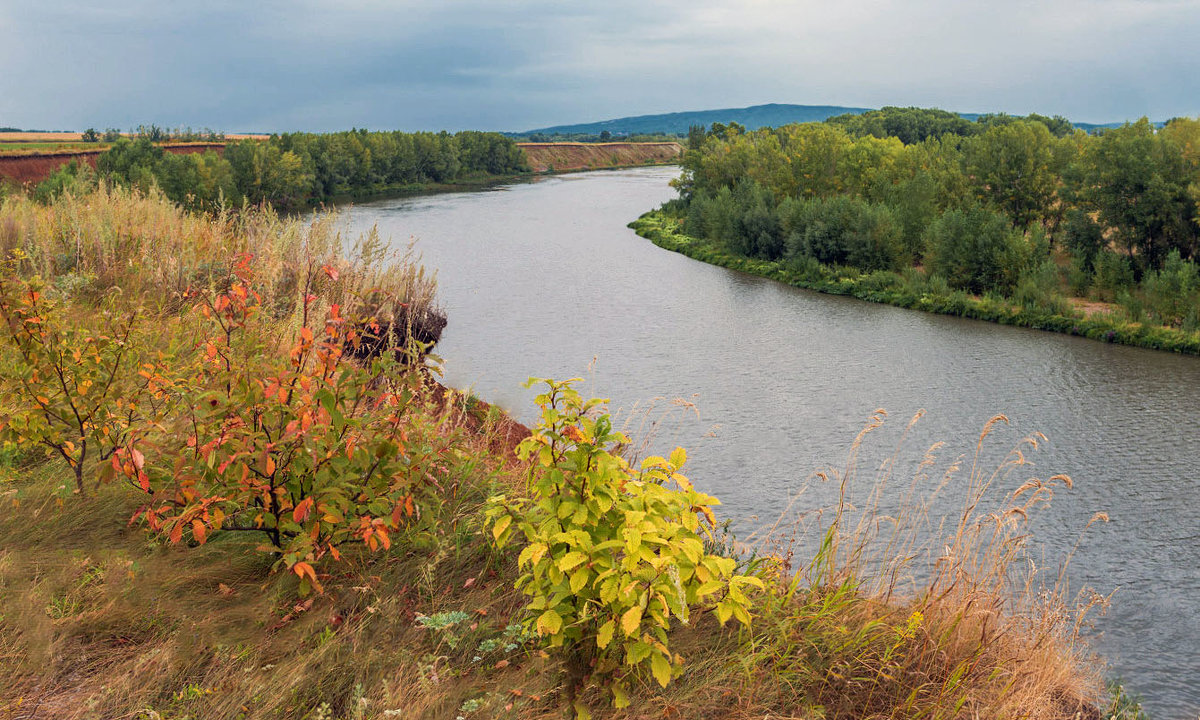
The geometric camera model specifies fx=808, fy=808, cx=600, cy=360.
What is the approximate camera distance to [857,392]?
65.7 feet

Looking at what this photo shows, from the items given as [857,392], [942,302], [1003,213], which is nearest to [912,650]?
[857,392]

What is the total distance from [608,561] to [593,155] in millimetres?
163866

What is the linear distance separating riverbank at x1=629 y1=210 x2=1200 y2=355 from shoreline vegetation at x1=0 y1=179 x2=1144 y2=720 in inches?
1072

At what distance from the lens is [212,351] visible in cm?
388

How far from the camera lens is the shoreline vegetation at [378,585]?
3430 mm

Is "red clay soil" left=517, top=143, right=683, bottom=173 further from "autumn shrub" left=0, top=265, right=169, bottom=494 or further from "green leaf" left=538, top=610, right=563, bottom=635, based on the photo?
"green leaf" left=538, top=610, right=563, bottom=635

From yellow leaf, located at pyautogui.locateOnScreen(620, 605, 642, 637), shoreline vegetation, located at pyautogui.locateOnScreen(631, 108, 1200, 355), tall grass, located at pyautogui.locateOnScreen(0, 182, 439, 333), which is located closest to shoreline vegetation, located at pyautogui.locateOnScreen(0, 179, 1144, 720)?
yellow leaf, located at pyautogui.locateOnScreen(620, 605, 642, 637)

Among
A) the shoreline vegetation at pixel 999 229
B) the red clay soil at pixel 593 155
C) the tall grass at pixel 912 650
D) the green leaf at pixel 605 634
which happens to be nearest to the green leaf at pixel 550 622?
the green leaf at pixel 605 634

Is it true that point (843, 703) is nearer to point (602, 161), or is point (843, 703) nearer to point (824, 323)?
point (824, 323)

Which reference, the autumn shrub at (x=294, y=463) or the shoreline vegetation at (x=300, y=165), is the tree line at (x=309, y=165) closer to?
the shoreline vegetation at (x=300, y=165)

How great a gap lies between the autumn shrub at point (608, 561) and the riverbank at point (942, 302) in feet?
96.5

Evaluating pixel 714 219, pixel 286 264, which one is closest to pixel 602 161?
pixel 714 219

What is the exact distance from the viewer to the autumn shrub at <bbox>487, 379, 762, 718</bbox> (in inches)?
131

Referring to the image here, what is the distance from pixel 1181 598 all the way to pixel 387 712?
11.6 m
